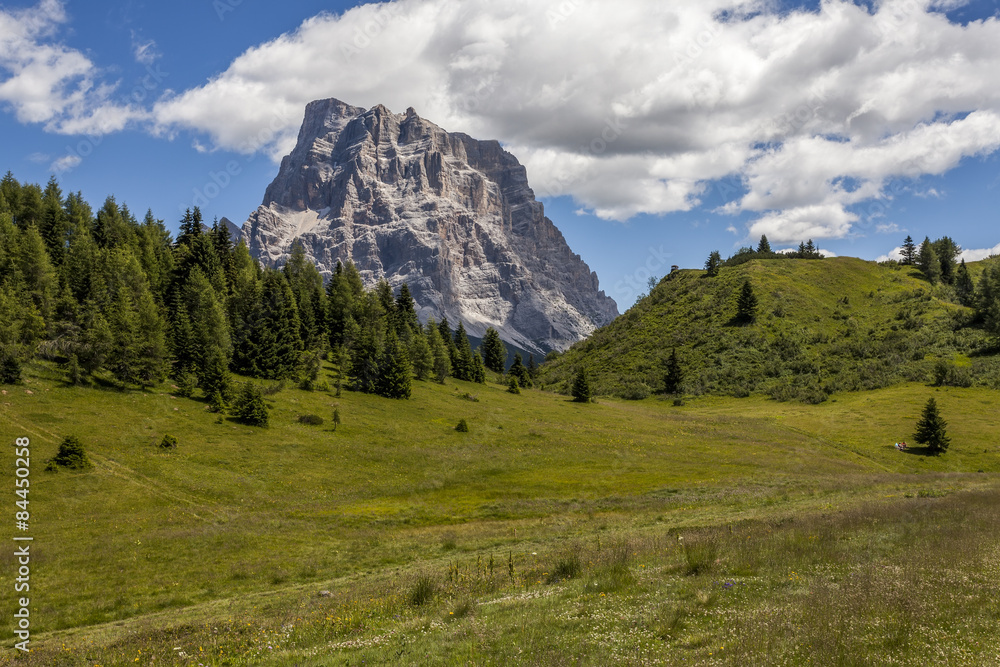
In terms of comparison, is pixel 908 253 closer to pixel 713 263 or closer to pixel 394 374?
Result: pixel 713 263

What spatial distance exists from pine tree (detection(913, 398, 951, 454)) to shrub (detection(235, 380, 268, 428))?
82934mm

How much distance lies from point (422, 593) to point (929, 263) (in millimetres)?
212572

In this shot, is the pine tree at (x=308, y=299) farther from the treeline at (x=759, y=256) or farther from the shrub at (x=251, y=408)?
the treeline at (x=759, y=256)

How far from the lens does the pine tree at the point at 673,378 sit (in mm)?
127688

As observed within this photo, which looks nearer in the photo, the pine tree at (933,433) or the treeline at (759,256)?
the pine tree at (933,433)

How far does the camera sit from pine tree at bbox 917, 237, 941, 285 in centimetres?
16762

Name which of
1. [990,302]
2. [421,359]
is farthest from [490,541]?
[990,302]

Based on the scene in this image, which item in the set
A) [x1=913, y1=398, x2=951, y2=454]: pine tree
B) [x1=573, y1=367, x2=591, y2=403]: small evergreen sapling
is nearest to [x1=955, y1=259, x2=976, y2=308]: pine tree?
[x1=913, y1=398, x2=951, y2=454]: pine tree

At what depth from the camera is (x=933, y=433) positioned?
65438mm

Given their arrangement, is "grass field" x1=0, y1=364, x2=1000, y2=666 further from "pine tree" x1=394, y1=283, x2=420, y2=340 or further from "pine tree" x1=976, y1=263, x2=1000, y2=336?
"pine tree" x1=394, y1=283, x2=420, y2=340

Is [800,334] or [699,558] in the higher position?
[800,334]

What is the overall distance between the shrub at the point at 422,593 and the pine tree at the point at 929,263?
658 ft

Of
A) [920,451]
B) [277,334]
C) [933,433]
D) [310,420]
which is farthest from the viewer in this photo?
[277,334]

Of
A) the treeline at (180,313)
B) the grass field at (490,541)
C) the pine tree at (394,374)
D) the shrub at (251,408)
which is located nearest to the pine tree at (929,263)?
the grass field at (490,541)
